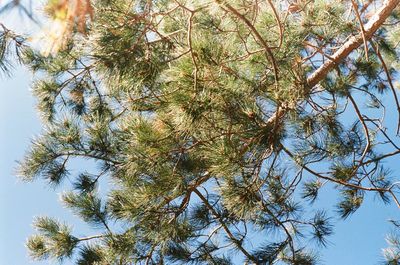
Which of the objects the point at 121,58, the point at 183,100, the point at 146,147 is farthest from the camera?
the point at 146,147

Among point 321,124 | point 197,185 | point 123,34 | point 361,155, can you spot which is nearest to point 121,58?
point 123,34

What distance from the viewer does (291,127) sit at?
91.6 inches

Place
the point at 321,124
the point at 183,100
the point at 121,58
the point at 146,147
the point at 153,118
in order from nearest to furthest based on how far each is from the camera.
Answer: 1. the point at 183,100
2. the point at 121,58
3. the point at 146,147
4. the point at 153,118
5. the point at 321,124

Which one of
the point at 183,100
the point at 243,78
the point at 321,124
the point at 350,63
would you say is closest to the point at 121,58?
the point at 183,100

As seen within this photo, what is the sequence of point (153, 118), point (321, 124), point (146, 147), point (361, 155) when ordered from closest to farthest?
point (146, 147) → point (153, 118) → point (321, 124) → point (361, 155)

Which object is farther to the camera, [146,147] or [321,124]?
[321,124]

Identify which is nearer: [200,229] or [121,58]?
[121,58]

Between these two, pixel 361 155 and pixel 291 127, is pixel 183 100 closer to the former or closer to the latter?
pixel 291 127

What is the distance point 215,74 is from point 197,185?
30.2 inches

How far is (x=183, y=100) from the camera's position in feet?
5.52

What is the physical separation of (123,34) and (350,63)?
6.90 feet

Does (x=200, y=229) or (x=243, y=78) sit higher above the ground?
(x=243, y=78)

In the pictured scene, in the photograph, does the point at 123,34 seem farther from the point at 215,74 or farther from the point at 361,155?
the point at 361,155

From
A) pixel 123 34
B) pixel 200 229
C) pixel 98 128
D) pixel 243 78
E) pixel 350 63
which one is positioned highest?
pixel 350 63
